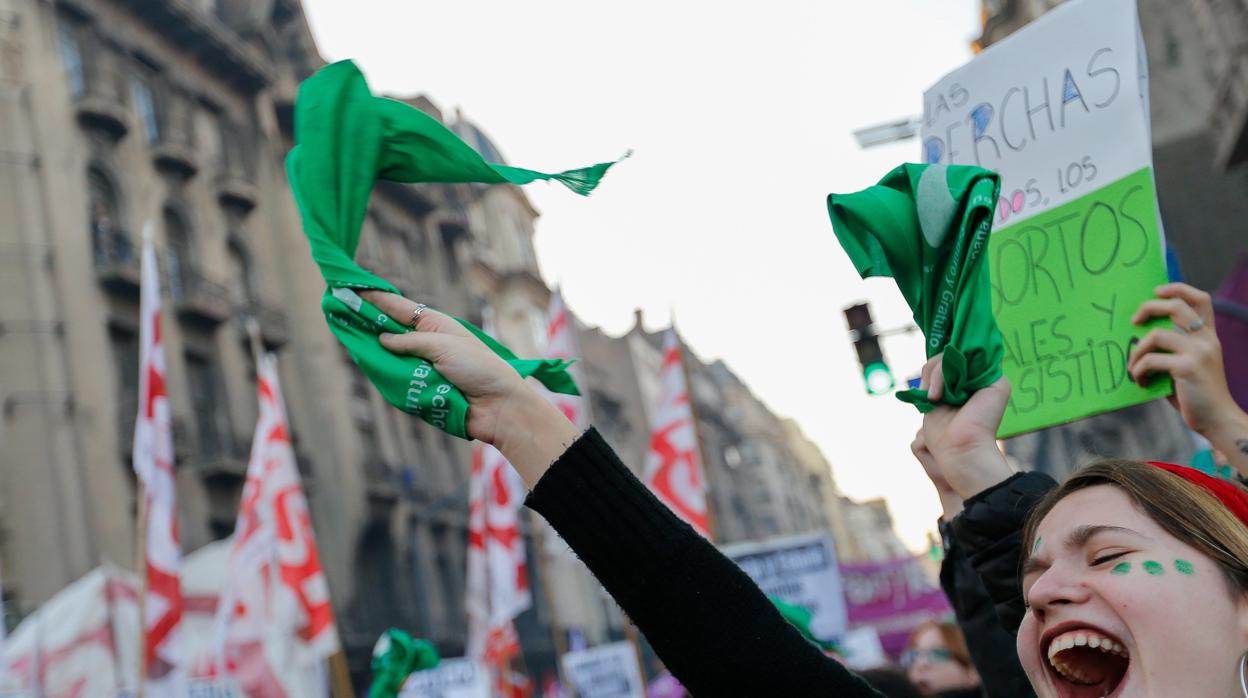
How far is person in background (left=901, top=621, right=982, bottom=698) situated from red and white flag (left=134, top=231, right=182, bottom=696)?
4.62 metres

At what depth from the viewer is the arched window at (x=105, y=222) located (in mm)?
21609

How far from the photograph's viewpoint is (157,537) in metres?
8.70

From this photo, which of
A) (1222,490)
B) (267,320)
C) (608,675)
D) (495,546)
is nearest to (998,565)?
(1222,490)

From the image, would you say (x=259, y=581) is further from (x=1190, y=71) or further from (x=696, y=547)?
(x=1190, y=71)

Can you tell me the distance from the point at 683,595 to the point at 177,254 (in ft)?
80.0

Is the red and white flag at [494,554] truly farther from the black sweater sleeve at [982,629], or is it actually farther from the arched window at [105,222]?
the black sweater sleeve at [982,629]

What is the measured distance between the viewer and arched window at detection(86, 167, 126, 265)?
21.6 metres

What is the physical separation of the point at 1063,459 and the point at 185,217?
26682mm

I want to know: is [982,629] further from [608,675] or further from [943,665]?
[608,675]

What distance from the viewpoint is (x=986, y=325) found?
243 cm

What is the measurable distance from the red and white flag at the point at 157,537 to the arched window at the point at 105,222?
13199 mm

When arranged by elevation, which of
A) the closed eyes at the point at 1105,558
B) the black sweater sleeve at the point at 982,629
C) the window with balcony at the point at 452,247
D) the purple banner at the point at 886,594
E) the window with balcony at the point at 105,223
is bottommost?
the purple banner at the point at 886,594

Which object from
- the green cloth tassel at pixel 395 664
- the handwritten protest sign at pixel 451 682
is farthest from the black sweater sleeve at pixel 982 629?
the handwritten protest sign at pixel 451 682

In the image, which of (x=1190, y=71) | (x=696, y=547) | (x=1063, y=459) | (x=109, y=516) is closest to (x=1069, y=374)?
(x=696, y=547)
